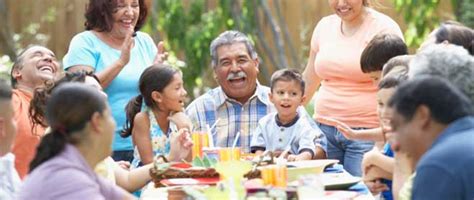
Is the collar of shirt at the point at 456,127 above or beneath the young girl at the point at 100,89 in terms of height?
above

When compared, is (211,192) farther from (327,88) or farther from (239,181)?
(327,88)

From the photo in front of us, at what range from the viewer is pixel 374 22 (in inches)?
265

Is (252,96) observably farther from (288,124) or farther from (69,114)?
(69,114)

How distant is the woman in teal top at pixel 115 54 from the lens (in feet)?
21.1

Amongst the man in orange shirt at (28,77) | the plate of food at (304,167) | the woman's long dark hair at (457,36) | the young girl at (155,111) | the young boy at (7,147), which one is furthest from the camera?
the young girl at (155,111)

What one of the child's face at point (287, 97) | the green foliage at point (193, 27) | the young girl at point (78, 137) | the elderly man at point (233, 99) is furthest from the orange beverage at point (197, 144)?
the green foliage at point (193, 27)

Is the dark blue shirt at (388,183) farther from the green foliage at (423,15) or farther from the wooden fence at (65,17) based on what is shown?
the wooden fence at (65,17)

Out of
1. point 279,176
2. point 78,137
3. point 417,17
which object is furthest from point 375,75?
point 417,17

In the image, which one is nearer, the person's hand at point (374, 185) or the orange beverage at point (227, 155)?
the person's hand at point (374, 185)

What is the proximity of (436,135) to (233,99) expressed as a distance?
2.98m

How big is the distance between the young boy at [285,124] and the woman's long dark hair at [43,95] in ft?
3.64

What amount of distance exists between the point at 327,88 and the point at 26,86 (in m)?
1.69

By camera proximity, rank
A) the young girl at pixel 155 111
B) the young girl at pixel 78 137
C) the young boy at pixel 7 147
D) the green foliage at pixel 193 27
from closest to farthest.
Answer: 1. the young girl at pixel 78 137
2. the young boy at pixel 7 147
3. the young girl at pixel 155 111
4. the green foliage at pixel 193 27

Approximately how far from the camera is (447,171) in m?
3.52
